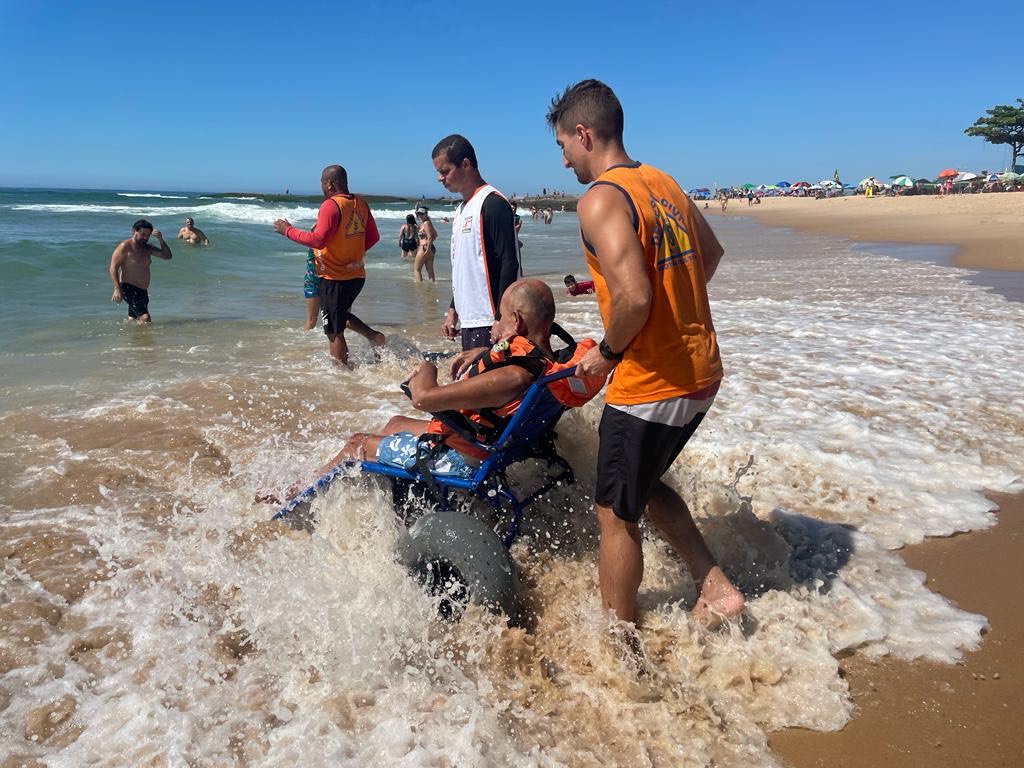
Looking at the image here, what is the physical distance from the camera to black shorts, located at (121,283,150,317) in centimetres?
1015

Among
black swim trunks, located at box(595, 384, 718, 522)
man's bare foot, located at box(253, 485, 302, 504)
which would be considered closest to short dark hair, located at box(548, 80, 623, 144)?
black swim trunks, located at box(595, 384, 718, 522)

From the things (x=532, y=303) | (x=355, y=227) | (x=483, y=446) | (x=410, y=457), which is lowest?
(x=410, y=457)

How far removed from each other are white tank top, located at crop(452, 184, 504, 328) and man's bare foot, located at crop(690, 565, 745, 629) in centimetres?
214

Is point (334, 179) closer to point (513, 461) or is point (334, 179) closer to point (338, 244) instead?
point (338, 244)

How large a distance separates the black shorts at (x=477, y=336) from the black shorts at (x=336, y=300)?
274 centimetres

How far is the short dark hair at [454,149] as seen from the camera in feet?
14.4

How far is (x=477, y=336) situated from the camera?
4559mm

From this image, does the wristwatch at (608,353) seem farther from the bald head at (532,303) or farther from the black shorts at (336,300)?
the black shorts at (336,300)

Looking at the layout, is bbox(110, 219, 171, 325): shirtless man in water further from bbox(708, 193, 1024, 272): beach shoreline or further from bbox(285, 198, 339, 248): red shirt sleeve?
bbox(708, 193, 1024, 272): beach shoreline

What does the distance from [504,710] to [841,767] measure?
1.09 metres

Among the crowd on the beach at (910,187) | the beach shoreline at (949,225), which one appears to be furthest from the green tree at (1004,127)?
the beach shoreline at (949,225)

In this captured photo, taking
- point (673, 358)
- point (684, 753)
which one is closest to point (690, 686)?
point (684, 753)

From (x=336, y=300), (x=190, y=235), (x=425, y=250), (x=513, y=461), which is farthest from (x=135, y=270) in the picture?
(x=190, y=235)

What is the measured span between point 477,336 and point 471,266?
0.43 metres
